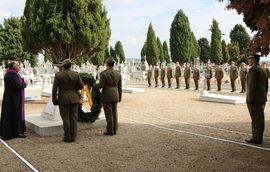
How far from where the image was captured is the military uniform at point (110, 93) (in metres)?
8.32

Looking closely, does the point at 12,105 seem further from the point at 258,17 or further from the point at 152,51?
the point at 152,51

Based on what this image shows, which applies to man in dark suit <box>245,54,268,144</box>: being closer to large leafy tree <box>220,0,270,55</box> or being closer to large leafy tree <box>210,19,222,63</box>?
large leafy tree <box>220,0,270,55</box>

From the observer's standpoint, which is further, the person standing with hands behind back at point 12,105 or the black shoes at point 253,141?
the person standing with hands behind back at point 12,105

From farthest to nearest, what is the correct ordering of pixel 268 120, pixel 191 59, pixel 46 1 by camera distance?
pixel 191 59 < pixel 46 1 < pixel 268 120

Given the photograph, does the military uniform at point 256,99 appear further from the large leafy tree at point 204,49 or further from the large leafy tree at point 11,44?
the large leafy tree at point 204,49

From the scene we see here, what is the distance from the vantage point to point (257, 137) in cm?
718

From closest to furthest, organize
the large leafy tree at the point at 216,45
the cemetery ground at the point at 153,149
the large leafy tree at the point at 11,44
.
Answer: the cemetery ground at the point at 153,149 < the large leafy tree at the point at 11,44 < the large leafy tree at the point at 216,45

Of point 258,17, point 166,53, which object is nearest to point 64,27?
point 258,17

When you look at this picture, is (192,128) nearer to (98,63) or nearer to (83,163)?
(83,163)

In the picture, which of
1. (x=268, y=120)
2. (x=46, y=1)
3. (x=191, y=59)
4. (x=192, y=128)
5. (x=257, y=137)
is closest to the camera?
(x=257, y=137)

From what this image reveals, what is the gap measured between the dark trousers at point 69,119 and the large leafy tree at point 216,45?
178 feet

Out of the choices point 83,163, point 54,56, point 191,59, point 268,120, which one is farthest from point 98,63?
point 83,163

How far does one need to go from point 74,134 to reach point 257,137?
11.9 feet

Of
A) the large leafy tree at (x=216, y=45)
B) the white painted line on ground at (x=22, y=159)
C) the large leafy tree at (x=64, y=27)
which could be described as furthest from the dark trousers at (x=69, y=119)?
the large leafy tree at (x=216, y=45)
